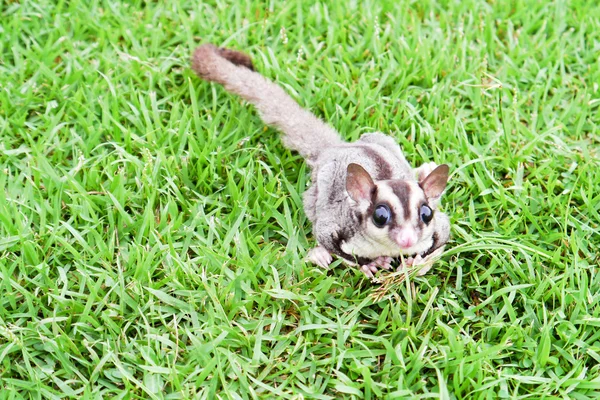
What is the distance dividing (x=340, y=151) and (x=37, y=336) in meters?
2.02

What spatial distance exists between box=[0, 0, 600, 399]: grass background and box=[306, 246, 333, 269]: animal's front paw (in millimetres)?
89

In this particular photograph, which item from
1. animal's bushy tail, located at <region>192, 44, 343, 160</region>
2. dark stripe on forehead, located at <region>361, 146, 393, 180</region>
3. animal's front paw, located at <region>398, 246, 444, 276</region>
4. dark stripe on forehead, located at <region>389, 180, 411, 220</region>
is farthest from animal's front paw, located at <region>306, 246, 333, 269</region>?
animal's bushy tail, located at <region>192, 44, 343, 160</region>

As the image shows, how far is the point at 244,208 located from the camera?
4.43 m

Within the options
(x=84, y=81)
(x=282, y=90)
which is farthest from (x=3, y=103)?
(x=282, y=90)

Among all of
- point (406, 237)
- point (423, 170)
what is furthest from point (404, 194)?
point (423, 170)

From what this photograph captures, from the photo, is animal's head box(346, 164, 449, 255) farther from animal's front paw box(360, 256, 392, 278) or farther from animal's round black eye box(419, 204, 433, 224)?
animal's front paw box(360, 256, 392, 278)

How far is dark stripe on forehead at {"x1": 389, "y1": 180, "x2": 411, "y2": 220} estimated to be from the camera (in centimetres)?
379

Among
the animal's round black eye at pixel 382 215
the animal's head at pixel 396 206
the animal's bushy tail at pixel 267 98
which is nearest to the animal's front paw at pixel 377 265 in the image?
the animal's head at pixel 396 206

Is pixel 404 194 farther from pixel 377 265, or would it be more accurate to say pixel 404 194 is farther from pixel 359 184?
pixel 377 265

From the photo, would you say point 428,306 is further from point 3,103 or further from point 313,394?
point 3,103

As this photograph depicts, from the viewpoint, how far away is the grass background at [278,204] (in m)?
3.79

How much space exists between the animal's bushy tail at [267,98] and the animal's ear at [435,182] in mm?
941

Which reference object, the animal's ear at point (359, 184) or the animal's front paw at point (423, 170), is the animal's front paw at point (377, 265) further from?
the animal's front paw at point (423, 170)

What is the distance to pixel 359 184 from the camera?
3936 millimetres
